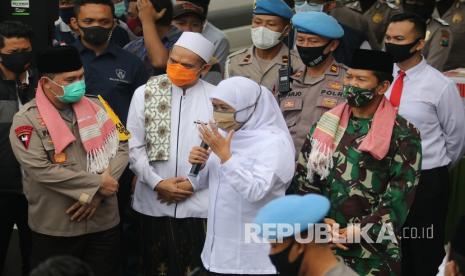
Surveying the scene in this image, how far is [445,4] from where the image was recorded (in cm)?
871

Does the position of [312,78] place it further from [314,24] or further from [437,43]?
[437,43]

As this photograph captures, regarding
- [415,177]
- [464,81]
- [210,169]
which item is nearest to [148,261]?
[210,169]

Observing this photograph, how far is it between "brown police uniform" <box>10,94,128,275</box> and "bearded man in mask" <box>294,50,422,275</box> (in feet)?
4.23

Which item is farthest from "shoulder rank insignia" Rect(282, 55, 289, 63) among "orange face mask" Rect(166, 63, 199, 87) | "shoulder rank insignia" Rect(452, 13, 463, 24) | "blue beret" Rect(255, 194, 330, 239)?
"blue beret" Rect(255, 194, 330, 239)

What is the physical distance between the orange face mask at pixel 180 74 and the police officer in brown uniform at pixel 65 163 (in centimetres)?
50

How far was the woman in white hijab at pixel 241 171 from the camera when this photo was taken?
4.92 metres

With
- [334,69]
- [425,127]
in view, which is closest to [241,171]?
[334,69]

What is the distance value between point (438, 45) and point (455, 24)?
2.76ft

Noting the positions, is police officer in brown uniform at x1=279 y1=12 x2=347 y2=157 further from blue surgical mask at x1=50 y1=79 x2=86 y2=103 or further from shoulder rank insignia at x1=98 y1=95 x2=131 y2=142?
blue surgical mask at x1=50 y1=79 x2=86 y2=103

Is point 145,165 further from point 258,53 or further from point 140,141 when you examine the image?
point 258,53

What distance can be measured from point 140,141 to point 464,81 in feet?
9.46

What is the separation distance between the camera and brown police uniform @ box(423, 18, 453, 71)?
7.52 meters

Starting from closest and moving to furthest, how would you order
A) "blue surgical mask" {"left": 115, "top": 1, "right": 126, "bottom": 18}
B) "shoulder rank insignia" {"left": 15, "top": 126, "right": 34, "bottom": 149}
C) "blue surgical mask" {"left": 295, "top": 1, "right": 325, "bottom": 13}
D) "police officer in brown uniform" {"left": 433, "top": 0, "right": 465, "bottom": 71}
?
1. "shoulder rank insignia" {"left": 15, "top": 126, "right": 34, "bottom": 149}
2. "blue surgical mask" {"left": 295, "top": 1, "right": 325, "bottom": 13}
3. "police officer in brown uniform" {"left": 433, "top": 0, "right": 465, "bottom": 71}
4. "blue surgical mask" {"left": 115, "top": 1, "right": 126, "bottom": 18}

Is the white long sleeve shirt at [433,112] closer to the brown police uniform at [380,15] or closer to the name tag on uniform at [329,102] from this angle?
the name tag on uniform at [329,102]
